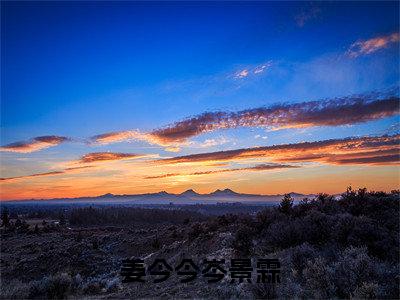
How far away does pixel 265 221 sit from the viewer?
2320cm

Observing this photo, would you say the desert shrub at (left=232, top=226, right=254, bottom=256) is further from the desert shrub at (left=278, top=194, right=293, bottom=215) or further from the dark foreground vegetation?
the desert shrub at (left=278, top=194, right=293, bottom=215)

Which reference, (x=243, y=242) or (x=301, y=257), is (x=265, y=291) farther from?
(x=243, y=242)

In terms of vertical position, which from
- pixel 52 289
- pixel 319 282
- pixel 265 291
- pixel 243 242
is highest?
pixel 243 242

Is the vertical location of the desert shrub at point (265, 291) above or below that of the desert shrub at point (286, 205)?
below

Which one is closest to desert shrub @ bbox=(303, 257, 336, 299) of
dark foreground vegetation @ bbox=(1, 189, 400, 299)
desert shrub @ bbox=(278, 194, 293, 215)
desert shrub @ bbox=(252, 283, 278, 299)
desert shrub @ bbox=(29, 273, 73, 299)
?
dark foreground vegetation @ bbox=(1, 189, 400, 299)

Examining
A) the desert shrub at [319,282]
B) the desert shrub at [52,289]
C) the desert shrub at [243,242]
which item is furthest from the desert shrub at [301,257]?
the desert shrub at [52,289]

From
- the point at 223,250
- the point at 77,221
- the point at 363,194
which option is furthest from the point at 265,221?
the point at 77,221

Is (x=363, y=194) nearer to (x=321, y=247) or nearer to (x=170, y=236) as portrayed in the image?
(x=321, y=247)

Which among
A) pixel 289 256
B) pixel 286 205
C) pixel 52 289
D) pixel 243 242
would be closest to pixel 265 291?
pixel 289 256

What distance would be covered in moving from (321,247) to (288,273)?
3101 mm

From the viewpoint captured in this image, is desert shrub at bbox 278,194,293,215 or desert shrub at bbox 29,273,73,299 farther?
desert shrub at bbox 278,194,293,215

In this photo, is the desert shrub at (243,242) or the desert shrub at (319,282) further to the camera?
the desert shrub at (243,242)

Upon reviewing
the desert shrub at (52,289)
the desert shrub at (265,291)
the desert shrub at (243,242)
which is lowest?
the desert shrub at (52,289)

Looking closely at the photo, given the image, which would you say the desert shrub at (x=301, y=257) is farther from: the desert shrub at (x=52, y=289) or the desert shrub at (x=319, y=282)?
the desert shrub at (x=52, y=289)
